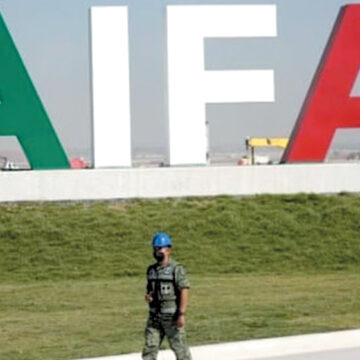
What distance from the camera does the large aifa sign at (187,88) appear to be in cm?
2319

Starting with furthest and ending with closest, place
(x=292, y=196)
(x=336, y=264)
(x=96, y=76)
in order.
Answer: (x=292, y=196) < (x=96, y=76) < (x=336, y=264)

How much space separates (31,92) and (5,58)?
2.78 feet

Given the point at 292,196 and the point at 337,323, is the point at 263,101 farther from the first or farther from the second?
the point at 337,323

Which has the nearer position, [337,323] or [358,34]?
[337,323]

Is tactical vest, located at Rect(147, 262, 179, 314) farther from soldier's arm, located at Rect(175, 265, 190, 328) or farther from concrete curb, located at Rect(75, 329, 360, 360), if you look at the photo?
concrete curb, located at Rect(75, 329, 360, 360)

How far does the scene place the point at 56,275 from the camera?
2047cm

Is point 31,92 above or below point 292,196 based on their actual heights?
above

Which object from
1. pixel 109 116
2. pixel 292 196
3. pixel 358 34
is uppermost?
pixel 358 34

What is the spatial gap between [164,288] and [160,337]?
0.49 meters

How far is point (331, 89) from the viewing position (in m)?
25.0

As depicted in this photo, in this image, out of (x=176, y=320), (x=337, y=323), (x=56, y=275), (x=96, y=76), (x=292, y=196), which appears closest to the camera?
(x=176, y=320)

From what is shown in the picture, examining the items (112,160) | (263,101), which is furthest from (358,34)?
(112,160)

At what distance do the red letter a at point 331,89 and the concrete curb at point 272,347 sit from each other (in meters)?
12.1

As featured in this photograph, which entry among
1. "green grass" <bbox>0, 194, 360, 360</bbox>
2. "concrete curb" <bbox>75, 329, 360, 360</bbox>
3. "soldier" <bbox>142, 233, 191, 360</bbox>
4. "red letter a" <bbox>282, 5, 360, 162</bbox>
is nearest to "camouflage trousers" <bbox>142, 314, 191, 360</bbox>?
"soldier" <bbox>142, 233, 191, 360</bbox>
